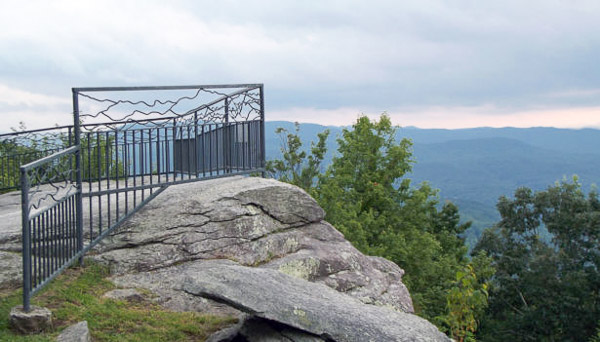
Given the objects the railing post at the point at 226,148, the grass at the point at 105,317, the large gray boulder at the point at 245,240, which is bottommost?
the grass at the point at 105,317

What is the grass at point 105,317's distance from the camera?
24.1 ft

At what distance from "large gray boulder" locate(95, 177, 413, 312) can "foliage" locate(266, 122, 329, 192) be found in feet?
67.4

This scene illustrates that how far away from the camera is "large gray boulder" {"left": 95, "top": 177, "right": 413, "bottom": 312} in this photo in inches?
381

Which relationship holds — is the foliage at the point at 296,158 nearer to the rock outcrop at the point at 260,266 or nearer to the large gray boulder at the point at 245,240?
the rock outcrop at the point at 260,266

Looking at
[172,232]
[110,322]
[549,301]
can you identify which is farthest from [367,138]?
[110,322]

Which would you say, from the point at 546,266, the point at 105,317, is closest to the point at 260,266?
the point at 105,317

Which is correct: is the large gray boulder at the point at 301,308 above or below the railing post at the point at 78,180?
below

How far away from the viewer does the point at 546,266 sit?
2995 centimetres

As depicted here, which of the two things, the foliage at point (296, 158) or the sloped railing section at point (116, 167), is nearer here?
the sloped railing section at point (116, 167)

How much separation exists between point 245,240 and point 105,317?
3.10 metres

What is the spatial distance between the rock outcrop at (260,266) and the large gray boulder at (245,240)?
0.02 m

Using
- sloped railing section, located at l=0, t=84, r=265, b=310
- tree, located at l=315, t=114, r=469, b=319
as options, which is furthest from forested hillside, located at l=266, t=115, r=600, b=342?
sloped railing section, located at l=0, t=84, r=265, b=310

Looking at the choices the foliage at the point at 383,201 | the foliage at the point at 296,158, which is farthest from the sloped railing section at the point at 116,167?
the foliage at the point at 296,158

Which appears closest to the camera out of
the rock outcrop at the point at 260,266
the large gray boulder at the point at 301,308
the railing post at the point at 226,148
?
the large gray boulder at the point at 301,308
